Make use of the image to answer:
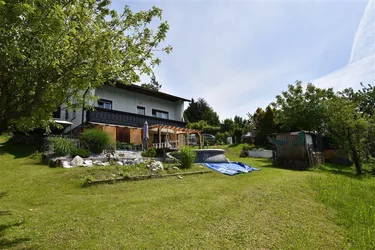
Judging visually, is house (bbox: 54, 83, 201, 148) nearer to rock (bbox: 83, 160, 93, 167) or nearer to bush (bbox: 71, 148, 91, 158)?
bush (bbox: 71, 148, 91, 158)

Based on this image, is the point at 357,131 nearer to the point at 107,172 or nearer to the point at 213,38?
the point at 213,38

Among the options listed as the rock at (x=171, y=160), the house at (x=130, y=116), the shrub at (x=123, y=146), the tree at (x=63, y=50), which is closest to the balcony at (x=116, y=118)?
the house at (x=130, y=116)

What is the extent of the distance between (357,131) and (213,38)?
41.6ft

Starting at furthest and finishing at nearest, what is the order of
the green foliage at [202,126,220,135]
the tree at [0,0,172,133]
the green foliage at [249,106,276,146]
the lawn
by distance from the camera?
the green foliage at [202,126,220,135]
the green foliage at [249,106,276,146]
the lawn
the tree at [0,0,172,133]

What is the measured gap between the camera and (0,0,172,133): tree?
3336 mm

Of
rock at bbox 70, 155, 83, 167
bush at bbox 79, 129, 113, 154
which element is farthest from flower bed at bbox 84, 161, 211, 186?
bush at bbox 79, 129, 113, 154

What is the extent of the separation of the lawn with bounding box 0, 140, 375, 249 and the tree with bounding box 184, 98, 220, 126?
39.1m

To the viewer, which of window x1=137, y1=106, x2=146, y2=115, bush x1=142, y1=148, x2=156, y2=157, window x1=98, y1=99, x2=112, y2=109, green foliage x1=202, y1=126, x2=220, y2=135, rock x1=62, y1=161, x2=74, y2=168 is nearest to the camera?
rock x1=62, y1=161, x2=74, y2=168

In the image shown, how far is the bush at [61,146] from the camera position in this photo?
43.0ft

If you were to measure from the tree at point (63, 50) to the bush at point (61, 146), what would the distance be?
8515mm

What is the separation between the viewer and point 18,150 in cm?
1648

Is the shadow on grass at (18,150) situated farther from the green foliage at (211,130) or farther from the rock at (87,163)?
the green foliage at (211,130)

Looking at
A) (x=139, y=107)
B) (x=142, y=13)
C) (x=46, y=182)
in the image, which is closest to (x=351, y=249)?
(x=142, y=13)

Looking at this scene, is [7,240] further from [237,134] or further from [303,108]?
[237,134]
